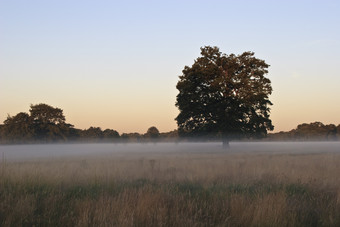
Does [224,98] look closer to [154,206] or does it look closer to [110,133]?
[154,206]

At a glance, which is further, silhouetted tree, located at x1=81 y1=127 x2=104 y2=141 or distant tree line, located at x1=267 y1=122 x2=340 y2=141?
distant tree line, located at x1=267 y1=122 x2=340 y2=141

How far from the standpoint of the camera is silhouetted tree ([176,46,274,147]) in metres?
36.5

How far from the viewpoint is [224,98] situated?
37.7m

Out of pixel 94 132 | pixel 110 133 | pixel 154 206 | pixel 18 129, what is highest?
pixel 94 132

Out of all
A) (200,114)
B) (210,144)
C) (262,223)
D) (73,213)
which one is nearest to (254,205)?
(262,223)

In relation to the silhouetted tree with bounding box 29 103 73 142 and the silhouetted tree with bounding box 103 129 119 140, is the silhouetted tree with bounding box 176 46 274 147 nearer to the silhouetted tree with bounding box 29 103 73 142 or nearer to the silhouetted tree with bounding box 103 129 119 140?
the silhouetted tree with bounding box 29 103 73 142

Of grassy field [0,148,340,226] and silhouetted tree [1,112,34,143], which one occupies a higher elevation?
silhouetted tree [1,112,34,143]

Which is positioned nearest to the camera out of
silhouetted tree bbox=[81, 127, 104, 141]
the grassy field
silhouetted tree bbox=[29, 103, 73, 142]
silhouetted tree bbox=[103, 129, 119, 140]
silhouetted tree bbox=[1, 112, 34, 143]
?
the grassy field

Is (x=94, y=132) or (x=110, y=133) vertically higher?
(x=94, y=132)

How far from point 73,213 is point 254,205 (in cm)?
440

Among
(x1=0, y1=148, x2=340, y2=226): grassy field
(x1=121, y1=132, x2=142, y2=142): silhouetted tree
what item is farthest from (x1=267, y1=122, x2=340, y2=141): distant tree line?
(x1=0, y1=148, x2=340, y2=226): grassy field

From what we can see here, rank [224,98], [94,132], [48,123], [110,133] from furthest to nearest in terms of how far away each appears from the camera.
→ [110,133] → [94,132] → [48,123] → [224,98]

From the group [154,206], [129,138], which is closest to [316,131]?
[129,138]

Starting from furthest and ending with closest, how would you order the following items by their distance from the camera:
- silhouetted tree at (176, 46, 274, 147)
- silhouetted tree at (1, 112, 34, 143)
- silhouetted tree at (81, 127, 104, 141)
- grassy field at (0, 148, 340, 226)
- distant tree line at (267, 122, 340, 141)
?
distant tree line at (267, 122, 340, 141), silhouetted tree at (81, 127, 104, 141), silhouetted tree at (1, 112, 34, 143), silhouetted tree at (176, 46, 274, 147), grassy field at (0, 148, 340, 226)
